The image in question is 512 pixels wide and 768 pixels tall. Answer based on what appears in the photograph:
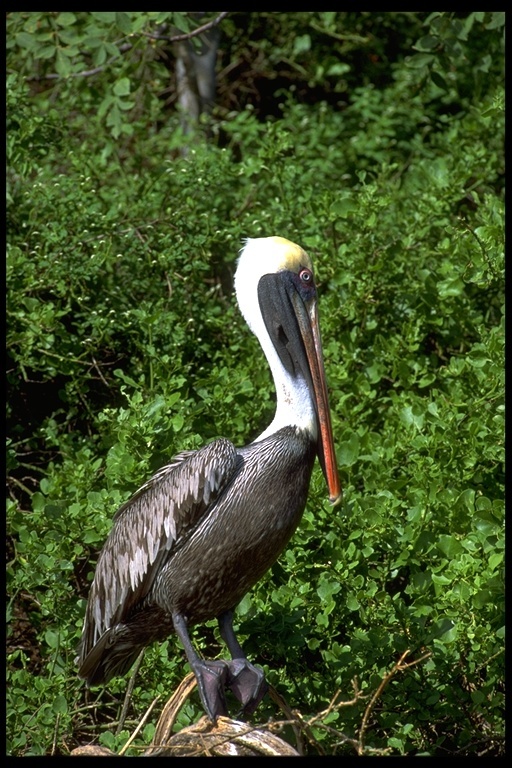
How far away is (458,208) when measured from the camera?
19.6 ft

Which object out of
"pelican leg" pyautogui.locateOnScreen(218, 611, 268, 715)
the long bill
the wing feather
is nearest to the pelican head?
the long bill

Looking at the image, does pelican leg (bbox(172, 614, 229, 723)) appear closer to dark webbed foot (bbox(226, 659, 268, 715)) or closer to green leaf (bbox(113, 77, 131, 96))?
dark webbed foot (bbox(226, 659, 268, 715))

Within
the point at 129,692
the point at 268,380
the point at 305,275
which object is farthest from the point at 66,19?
the point at 129,692

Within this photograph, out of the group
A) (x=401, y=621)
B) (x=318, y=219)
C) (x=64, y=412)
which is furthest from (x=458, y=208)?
(x=401, y=621)

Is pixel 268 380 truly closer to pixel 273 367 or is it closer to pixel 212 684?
pixel 273 367

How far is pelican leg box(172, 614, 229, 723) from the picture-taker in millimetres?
3320

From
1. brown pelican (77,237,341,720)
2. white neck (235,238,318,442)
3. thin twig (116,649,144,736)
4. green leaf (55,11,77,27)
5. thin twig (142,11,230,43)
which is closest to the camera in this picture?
brown pelican (77,237,341,720)

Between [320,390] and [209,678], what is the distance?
0.98 m

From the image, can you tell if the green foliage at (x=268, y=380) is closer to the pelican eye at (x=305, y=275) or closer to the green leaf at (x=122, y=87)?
the green leaf at (x=122, y=87)

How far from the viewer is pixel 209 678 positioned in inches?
133

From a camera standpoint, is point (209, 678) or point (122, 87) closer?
point (209, 678)

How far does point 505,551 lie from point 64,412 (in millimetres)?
2175

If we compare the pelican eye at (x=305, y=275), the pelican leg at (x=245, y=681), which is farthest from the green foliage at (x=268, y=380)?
the pelican eye at (x=305, y=275)
